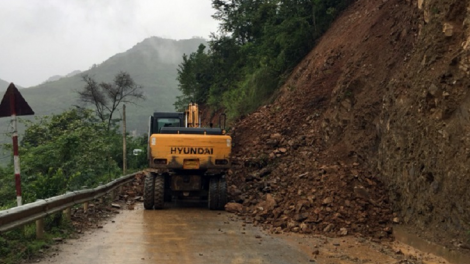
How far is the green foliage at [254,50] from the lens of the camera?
21.8 metres

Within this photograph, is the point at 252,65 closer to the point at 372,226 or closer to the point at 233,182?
the point at 233,182

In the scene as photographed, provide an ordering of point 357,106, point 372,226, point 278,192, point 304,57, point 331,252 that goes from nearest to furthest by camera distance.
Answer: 1. point 331,252
2. point 372,226
3. point 278,192
4. point 357,106
5. point 304,57

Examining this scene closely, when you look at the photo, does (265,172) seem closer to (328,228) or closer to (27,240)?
(328,228)

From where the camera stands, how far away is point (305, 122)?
16.5 m

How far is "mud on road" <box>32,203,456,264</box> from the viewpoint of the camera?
663cm

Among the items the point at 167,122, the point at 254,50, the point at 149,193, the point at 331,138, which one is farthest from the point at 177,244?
the point at 254,50

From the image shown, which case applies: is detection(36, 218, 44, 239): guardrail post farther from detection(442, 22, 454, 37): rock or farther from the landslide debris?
detection(442, 22, 454, 37): rock

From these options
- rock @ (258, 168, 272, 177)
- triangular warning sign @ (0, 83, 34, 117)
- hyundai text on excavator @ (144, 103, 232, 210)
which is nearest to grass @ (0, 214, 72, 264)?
triangular warning sign @ (0, 83, 34, 117)

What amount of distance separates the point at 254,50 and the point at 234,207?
72.2 ft

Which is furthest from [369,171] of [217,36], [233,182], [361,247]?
[217,36]

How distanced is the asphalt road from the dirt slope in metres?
1.17

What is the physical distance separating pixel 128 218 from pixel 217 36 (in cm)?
3302

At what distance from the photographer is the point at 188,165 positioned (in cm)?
1227

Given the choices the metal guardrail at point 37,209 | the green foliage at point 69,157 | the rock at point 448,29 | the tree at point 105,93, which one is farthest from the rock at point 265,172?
the tree at point 105,93
